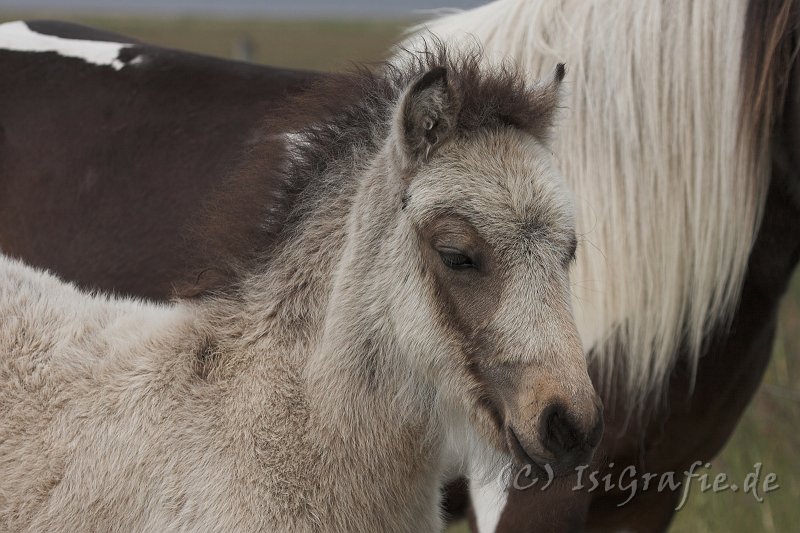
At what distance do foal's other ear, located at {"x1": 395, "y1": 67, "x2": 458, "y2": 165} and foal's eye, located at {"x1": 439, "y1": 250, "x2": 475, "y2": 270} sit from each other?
27cm

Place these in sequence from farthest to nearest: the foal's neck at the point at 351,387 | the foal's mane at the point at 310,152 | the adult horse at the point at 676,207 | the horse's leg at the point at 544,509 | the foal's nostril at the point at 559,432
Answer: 1. the adult horse at the point at 676,207
2. the horse's leg at the point at 544,509
3. the foal's mane at the point at 310,152
4. the foal's neck at the point at 351,387
5. the foal's nostril at the point at 559,432

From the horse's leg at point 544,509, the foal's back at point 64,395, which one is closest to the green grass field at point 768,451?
the foal's back at point 64,395

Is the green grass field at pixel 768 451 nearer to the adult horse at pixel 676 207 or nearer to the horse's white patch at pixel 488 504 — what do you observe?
the adult horse at pixel 676 207

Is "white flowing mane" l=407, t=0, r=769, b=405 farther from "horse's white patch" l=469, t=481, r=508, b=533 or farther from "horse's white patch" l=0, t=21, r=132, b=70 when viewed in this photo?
"horse's white patch" l=0, t=21, r=132, b=70

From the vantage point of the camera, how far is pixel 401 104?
2650mm

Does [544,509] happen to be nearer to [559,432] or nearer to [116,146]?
[559,432]

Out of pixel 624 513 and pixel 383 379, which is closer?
pixel 383 379

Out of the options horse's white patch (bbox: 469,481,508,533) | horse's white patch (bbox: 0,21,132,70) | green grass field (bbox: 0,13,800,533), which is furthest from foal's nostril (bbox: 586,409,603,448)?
horse's white patch (bbox: 0,21,132,70)

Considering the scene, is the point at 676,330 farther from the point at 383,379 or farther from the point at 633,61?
the point at 383,379

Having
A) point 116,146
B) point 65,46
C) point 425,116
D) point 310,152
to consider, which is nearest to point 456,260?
point 425,116

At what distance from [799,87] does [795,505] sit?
290cm

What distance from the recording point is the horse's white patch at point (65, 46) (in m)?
4.54

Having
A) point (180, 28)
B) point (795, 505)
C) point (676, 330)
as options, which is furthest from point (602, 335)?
point (180, 28)

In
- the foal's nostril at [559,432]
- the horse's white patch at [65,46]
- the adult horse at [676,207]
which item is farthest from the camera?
the horse's white patch at [65,46]
